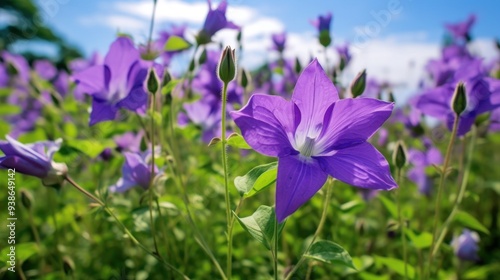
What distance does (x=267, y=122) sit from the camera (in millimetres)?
1026

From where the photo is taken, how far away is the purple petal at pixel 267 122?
99 cm

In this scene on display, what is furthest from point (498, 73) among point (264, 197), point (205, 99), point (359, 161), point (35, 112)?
point (35, 112)

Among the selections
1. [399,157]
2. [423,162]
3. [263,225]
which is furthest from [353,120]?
[423,162]

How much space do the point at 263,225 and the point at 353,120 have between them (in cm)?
34

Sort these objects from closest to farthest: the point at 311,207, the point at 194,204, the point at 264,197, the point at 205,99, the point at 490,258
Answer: the point at 194,204, the point at 264,197, the point at 311,207, the point at 205,99, the point at 490,258

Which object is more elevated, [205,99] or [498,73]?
[498,73]

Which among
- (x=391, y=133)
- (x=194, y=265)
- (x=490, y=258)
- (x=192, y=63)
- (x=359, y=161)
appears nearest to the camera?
(x=359, y=161)

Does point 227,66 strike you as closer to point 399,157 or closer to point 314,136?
point 314,136

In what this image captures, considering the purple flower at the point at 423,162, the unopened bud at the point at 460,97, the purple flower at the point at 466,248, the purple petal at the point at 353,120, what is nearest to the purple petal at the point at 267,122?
the purple petal at the point at 353,120

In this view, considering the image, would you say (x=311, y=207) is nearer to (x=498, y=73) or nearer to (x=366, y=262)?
(x=366, y=262)

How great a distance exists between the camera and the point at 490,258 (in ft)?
10.1

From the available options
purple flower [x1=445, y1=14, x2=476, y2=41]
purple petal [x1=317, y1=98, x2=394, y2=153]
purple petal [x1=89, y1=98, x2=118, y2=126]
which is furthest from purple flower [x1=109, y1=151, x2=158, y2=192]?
purple flower [x1=445, y1=14, x2=476, y2=41]

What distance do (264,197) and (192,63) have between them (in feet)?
2.77

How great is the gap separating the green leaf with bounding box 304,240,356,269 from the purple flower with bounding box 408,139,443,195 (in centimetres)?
171
